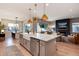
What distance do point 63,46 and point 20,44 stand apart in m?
1.90

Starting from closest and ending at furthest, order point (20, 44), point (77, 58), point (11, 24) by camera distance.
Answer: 1. point (77, 58)
2. point (11, 24)
3. point (20, 44)

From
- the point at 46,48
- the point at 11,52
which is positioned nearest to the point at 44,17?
the point at 46,48

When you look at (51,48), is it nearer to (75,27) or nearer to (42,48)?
(42,48)

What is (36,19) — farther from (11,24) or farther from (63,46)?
(63,46)

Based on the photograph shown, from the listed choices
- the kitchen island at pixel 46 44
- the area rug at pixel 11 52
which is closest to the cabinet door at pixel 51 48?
the kitchen island at pixel 46 44

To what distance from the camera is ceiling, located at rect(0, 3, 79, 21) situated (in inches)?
111

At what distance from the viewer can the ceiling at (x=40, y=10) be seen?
9.27 feet

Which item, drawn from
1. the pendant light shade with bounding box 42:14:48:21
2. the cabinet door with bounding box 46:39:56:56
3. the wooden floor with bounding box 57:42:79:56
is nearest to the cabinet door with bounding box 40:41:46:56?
the cabinet door with bounding box 46:39:56:56

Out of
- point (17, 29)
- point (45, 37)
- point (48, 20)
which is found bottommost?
point (45, 37)

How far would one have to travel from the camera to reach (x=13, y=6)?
2891 mm

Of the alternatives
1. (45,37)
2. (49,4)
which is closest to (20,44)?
(45,37)

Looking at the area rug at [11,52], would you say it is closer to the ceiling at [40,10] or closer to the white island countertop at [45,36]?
the white island countertop at [45,36]

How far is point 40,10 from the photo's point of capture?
3.07 metres

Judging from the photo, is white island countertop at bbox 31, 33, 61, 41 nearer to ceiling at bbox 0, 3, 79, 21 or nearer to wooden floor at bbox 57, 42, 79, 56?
wooden floor at bbox 57, 42, 79, 56
